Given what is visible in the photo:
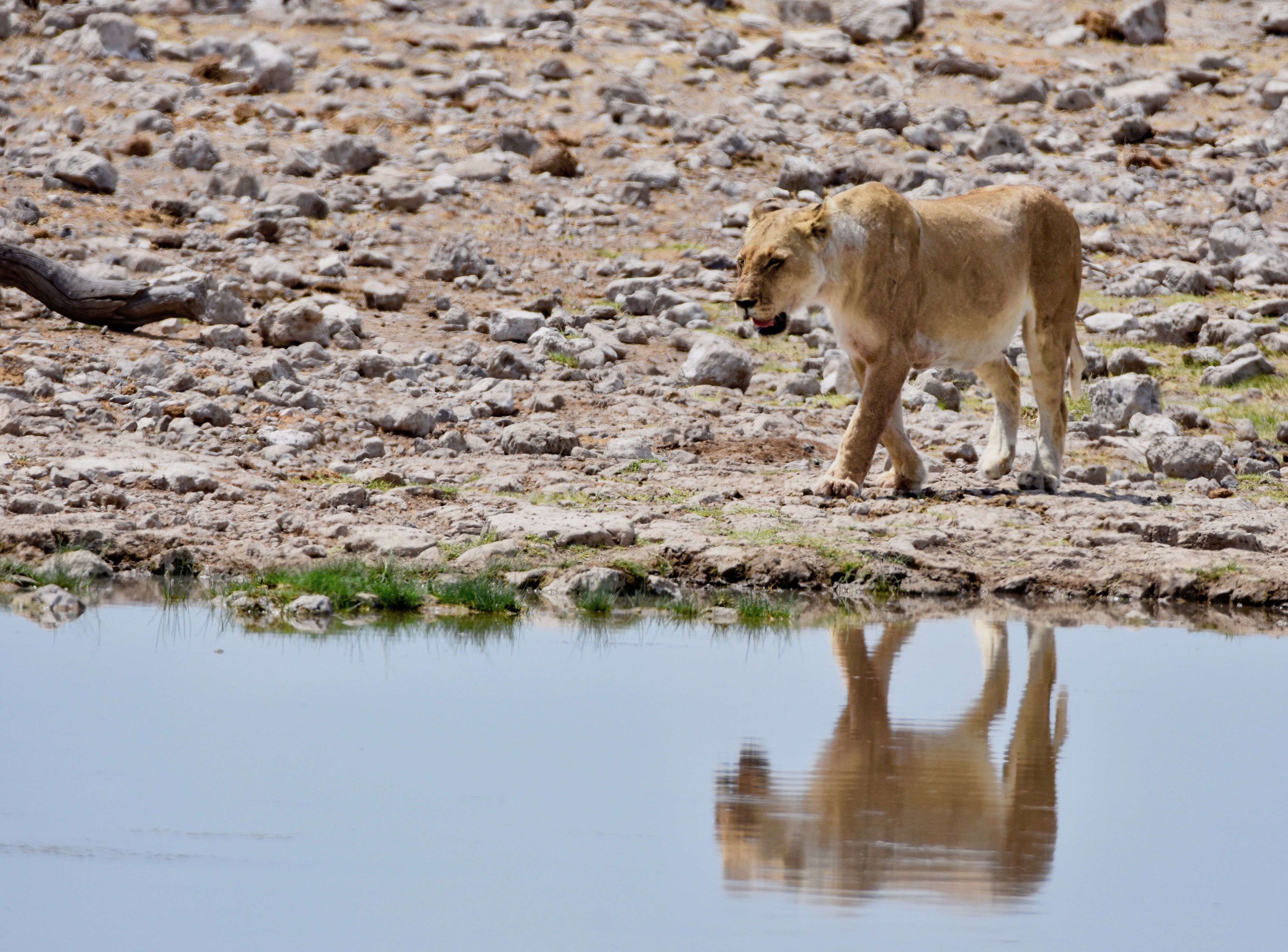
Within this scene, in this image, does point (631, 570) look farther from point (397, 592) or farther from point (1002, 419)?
point (1002, 419)

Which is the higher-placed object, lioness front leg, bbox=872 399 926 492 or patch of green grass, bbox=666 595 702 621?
lioness front leg, bbox=872 399 926 492

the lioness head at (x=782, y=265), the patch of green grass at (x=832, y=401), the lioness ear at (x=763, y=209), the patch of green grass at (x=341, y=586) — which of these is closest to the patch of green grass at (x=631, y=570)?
the patch of green grass at (x=341, y=586)

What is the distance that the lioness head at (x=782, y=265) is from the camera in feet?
31.8

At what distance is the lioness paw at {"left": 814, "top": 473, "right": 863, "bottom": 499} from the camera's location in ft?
32.5

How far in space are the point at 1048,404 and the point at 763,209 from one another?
236cm

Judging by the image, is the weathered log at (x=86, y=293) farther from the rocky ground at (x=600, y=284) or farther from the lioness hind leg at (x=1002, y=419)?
the lioness hind leg at (x=1002, y=419)

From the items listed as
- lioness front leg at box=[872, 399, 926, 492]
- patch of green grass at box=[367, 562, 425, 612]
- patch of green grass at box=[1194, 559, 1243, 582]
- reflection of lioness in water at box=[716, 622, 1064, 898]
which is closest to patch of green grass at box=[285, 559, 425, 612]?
patch of green grass at box=[367, 562, 425, 612]

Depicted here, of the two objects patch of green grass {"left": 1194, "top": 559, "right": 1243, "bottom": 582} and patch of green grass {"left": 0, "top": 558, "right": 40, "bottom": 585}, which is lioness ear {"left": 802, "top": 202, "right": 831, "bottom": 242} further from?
patch of green grass {"left": 0, "top": 558, "right": 40, "bottom": 585}

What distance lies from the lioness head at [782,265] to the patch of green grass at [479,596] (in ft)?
8.90

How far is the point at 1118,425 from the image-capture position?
12602mm

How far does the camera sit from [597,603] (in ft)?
25.7

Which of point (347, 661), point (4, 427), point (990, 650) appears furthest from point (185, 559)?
point (990, 650)

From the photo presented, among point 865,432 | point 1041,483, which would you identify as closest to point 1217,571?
point 1041,483

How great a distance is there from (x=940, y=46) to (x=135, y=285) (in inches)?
604
